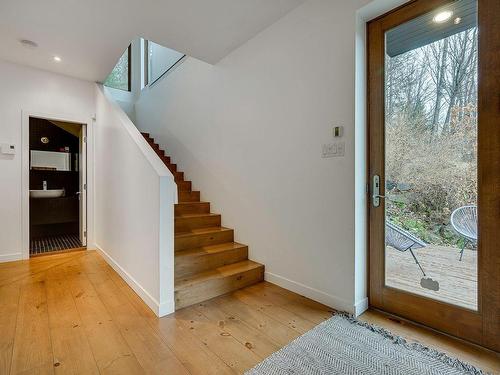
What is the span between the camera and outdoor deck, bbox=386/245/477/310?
5.54ft

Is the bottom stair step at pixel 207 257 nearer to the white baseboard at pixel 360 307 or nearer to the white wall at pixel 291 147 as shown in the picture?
the white wall at pixel 291 147

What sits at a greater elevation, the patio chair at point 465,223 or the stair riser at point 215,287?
the patio chair at point 465,223

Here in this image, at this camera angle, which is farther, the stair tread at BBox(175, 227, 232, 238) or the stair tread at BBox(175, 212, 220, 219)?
the stair tread at BBox(175, 212, 220, 219)

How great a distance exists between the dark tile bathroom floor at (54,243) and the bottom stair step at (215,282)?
2814 millimetres

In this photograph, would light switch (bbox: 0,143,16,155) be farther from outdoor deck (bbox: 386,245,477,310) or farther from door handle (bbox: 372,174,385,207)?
outdoor deck (bbox: 386,245,477,310)

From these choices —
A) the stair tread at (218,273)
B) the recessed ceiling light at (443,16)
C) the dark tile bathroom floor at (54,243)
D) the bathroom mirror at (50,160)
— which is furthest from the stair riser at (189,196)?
the bathroom mirror at (50,160)

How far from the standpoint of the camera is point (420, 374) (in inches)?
55.8

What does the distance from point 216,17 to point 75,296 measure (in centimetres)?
294

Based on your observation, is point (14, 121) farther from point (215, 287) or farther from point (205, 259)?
point (215, 287)

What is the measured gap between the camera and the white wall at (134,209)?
6.68 feet

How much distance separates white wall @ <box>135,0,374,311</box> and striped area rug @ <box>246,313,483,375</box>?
1.20 feet

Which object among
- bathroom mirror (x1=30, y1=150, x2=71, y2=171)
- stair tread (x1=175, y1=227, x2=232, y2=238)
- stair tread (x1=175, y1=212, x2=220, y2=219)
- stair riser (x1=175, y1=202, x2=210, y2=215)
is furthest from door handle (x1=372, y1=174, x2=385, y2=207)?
bathroom mirror (x1=30, y1=150, x2=71, y2=171)

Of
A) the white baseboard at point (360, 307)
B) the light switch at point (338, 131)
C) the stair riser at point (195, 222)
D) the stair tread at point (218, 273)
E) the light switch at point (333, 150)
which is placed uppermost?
the light switch at point (338, 131)

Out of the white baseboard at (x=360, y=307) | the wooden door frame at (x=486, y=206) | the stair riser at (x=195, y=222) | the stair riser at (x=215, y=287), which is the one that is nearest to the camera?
the wooden door frame at (x=486, y=206)
